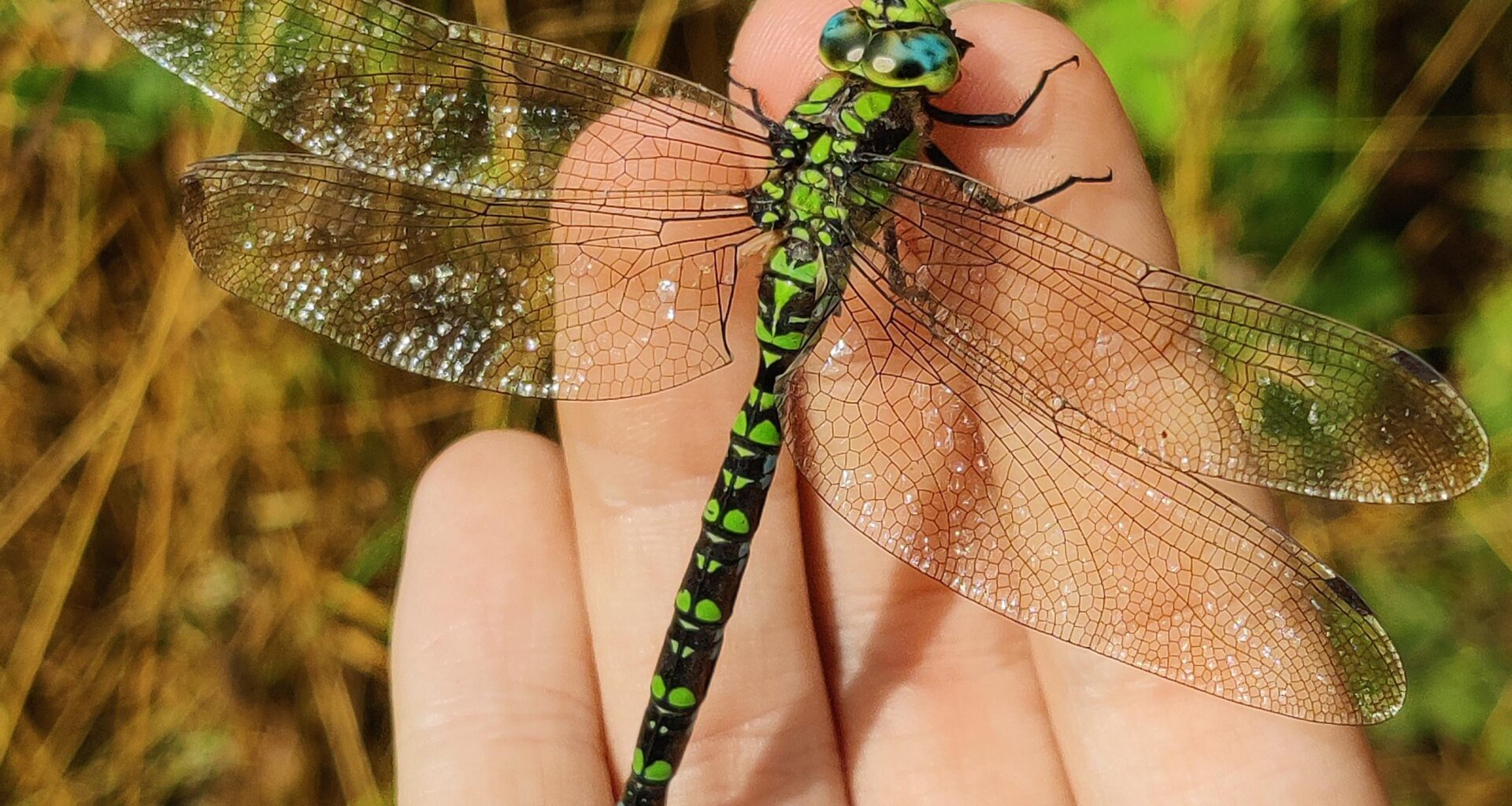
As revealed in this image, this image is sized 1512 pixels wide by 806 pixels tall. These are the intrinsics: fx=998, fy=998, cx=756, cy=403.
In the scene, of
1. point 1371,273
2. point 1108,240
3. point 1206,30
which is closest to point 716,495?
point 1108,240

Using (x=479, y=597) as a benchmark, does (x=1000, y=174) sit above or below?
above

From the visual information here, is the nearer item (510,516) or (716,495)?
(716,495)

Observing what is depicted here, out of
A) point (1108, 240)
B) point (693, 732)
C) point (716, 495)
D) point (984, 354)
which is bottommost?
point (693, 732)

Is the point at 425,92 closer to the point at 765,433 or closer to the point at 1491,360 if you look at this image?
the point at 765,433

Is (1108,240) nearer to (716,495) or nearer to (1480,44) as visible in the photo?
(716,495)

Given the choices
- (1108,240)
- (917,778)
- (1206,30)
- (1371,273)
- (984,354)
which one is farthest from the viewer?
(1371,273)

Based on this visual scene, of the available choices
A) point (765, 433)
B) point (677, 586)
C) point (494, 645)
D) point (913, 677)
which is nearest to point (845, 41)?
point (765, 433)

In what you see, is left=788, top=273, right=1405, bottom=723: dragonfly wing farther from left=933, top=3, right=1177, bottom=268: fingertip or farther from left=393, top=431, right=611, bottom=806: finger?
left=393, top=431, right=611, bottom=806: finger

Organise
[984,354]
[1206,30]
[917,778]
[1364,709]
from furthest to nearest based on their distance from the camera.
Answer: [1206,30] → [917,778] → [984,354] → [1364,709]
